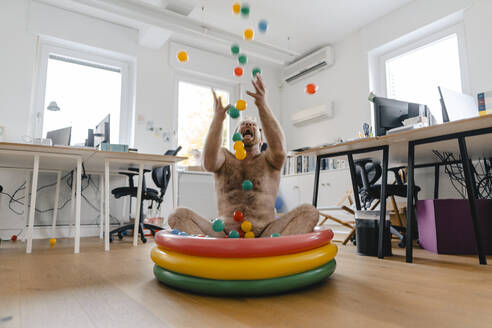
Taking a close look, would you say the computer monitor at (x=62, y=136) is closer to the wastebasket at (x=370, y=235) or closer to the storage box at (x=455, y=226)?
the wastebasket at (x=370, y=235)

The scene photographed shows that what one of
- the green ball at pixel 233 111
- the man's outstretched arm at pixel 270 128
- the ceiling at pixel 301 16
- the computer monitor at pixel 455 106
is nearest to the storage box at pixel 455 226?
the computer monitor at pixel 455 106

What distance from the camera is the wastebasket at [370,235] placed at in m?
2.23

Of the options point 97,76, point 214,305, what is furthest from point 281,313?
point 97,76

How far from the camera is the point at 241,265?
1143 mm

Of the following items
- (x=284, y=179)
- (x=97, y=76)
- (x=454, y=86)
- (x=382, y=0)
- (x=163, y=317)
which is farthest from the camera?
(x=284, y=179)

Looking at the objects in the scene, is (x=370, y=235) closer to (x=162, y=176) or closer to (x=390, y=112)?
(x=390, y=112)

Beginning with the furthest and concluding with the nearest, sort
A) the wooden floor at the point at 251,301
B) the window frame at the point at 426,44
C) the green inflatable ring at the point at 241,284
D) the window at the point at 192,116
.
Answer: the window at the point at 192,116
the window frame at the point at 426,44
the green inflatable ring at the point at 241,284
the wooden floor at the point at 251,301

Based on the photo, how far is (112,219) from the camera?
427 cm

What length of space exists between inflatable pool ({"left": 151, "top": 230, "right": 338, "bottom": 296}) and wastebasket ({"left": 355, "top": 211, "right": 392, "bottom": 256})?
3.62 feet

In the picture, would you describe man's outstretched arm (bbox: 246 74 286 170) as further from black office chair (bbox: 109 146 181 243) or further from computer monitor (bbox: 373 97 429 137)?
black office chair (bbox: 109 146 181 243)

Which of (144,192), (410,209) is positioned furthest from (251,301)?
(144,192)

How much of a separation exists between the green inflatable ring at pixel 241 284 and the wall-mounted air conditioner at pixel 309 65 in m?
4.33

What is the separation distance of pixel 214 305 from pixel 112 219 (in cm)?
363

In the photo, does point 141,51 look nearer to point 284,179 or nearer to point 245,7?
point 284,179
